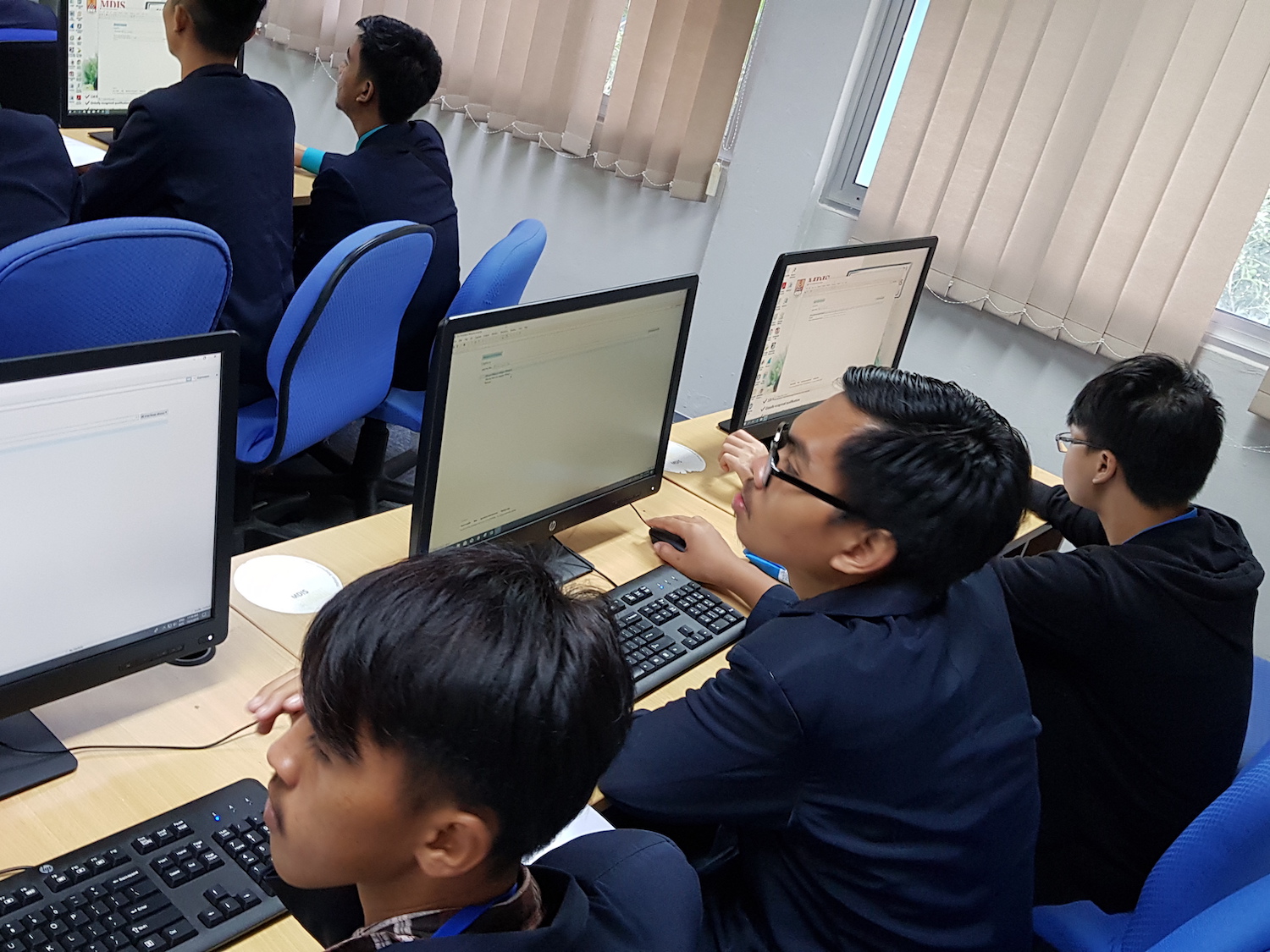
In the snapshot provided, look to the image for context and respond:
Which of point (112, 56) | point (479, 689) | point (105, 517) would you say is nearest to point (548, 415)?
point (105, 517)

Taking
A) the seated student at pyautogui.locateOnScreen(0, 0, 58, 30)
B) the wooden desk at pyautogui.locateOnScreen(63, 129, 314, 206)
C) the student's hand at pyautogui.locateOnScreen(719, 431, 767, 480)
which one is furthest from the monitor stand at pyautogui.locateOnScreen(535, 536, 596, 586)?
the seated student at pyautogui.locateOnScreen(0, 0, 58, 30)

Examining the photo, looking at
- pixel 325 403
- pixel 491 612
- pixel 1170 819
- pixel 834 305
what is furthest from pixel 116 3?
pixel 1170 819

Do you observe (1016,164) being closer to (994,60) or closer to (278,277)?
(994,60)

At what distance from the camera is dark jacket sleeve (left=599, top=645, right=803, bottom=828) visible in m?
1.16

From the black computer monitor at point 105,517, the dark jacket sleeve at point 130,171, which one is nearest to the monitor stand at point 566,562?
the black computer monitor at point 105,517

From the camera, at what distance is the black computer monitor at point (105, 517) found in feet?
3.05

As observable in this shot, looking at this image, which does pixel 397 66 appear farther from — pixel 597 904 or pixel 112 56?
pixel 597 904

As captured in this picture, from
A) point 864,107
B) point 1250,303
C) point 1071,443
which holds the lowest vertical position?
point 1071,443

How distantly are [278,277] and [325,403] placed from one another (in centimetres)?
40

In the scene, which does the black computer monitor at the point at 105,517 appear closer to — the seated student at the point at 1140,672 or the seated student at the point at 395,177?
the seated student at the point at 1140,672

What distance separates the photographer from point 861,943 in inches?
46.9

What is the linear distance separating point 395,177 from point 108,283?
3.39ft

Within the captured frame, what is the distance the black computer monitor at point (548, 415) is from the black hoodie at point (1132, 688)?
0.62 meters

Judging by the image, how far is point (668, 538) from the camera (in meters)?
1.82
